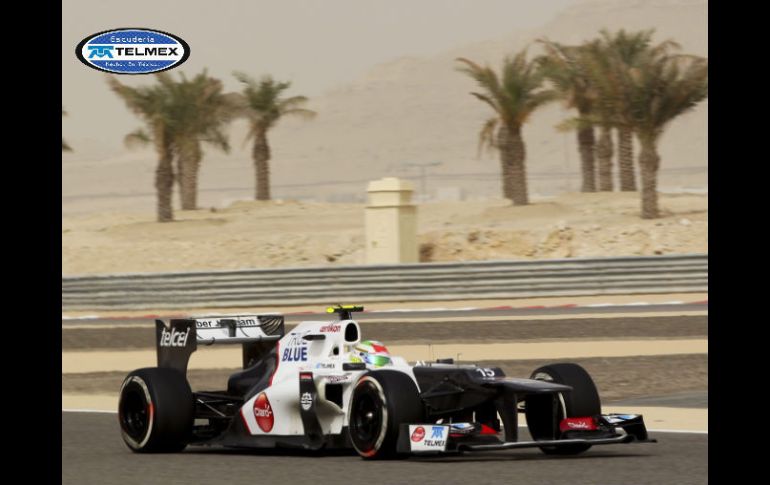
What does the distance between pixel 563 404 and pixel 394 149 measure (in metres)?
106

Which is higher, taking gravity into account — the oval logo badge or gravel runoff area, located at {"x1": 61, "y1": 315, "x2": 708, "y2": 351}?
the oval logo badge

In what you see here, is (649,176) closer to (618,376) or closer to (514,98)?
(514,98)

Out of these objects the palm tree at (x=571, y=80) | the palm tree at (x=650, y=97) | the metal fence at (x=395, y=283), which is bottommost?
the metal fence at (x=395, y=283)

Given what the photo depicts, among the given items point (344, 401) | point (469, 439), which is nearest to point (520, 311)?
point (344, 401)

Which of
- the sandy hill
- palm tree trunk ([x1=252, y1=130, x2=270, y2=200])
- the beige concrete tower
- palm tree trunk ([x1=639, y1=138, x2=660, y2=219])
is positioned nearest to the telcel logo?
the beige concrete tower

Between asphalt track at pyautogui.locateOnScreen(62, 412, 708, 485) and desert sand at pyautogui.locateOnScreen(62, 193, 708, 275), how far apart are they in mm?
28762

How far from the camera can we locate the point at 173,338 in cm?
1294

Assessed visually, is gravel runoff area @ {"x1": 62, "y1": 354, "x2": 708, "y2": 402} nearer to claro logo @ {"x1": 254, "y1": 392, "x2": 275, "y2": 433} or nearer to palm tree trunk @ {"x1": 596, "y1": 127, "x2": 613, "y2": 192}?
claro logo @ {"x1": 254, "y1": 392, "x2": 275, "y2": 433}

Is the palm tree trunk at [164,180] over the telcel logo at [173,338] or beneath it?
over

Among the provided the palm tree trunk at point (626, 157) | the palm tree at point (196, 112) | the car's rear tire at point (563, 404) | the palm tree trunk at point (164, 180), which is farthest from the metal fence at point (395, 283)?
the car's rear tire at point (563, 404)

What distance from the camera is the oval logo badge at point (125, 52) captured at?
14015 millimetres

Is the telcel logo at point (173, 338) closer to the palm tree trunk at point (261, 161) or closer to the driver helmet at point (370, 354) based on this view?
the driver helmet at point (370, 354)

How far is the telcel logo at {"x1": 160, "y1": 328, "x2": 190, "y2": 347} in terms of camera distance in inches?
504

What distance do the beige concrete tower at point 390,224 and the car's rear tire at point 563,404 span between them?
25.7 m
